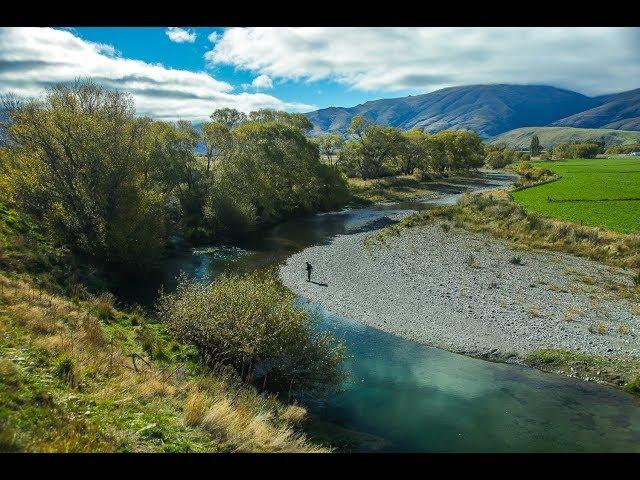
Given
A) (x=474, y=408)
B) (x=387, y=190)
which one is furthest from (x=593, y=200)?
A: (x=474, y=408)

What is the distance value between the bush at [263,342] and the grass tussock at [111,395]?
0.90 meters

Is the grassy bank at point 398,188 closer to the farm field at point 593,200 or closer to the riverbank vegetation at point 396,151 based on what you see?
the riverbank vegetation at point 396,151

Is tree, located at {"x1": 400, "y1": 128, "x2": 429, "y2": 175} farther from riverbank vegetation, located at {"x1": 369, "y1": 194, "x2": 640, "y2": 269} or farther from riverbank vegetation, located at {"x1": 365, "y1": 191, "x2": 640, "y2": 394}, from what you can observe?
riverbank vegetation, located at {"x1": 369, "y1": 194, "x2": 640, "y2": 269}

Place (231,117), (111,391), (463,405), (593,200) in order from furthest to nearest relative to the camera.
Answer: (231,117) < (593,200) < (463,405) < (111,391)

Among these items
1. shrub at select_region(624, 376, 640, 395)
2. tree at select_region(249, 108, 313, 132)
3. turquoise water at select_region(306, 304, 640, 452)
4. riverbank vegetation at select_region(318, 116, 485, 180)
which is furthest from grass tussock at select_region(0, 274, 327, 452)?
riverbank vegetation at select_region(318, 116, 485, 180)

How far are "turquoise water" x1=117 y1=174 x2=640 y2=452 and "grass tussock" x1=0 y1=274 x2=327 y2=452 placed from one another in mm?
3751

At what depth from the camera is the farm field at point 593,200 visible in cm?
4884

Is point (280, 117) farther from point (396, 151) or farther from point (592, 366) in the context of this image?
point (592, 366)

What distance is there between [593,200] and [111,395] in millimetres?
68008

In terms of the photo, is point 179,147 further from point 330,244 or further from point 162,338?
point 162,338

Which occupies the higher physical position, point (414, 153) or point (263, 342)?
point (414, 153)

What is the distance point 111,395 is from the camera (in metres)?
10.7
